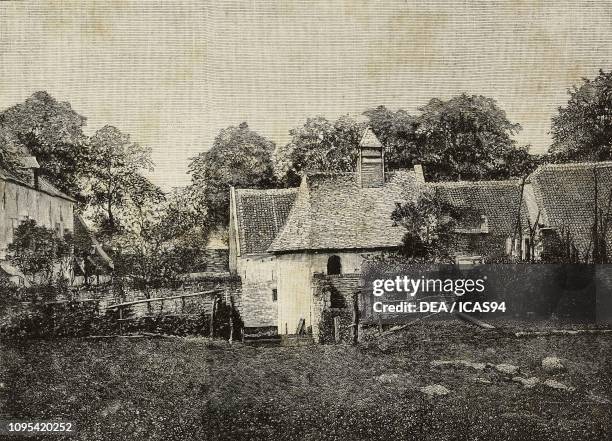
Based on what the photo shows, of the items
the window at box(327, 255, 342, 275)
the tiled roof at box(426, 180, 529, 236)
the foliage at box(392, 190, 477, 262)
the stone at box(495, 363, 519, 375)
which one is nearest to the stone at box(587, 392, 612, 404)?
the stone at box(495, 363, 519, 375)

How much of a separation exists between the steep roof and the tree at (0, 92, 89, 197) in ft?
0.07

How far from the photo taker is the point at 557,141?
3.10m

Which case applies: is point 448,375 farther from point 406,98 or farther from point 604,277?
point 406,98

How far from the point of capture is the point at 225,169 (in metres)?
3.01

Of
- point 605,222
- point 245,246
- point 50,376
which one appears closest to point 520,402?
point 605,222

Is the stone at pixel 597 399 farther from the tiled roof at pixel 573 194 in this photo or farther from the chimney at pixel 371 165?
the chimney at pixel 371 165

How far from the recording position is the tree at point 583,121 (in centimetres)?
310

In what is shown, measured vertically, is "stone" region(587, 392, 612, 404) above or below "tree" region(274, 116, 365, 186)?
below

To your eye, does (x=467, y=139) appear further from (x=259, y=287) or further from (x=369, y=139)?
(x=259, y=287)

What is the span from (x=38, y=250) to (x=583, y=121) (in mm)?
2604

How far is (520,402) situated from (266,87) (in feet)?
6.13

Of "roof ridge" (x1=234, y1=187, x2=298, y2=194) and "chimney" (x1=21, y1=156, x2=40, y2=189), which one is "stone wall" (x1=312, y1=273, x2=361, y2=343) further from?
"chimney" (x1=21, y1=156, x2=40, y2=189)

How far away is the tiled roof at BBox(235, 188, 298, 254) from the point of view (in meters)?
2.97

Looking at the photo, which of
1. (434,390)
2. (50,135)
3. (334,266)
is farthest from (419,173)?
(50,135)
